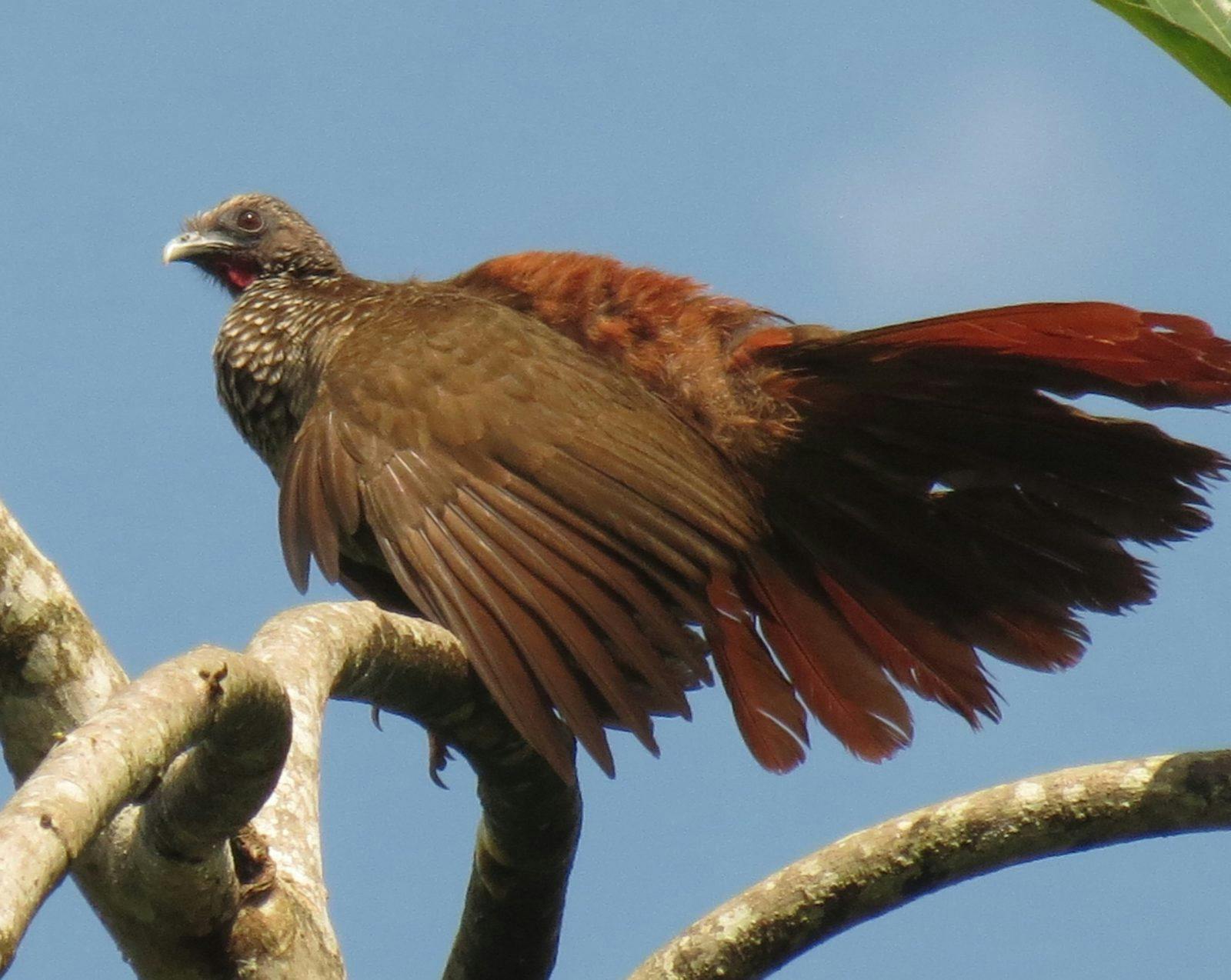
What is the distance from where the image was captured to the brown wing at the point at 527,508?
3.59m

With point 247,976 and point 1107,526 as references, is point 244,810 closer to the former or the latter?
point 247,976

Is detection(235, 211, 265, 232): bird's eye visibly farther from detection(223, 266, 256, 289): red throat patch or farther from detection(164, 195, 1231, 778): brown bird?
detection(164, 195, 1231, 778): brown bird

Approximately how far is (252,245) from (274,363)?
104 cm

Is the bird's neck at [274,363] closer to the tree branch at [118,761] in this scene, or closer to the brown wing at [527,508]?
the brown wing at [527,508]

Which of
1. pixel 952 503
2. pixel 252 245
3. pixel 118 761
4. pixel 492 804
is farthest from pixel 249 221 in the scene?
pixel 118 761

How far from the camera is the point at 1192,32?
6.34 feet

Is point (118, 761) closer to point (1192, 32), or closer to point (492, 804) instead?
point (1192, 32)

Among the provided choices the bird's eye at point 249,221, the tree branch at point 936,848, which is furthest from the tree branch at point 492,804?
the bird's eye at point 249,221

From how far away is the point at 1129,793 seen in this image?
8.85 feet

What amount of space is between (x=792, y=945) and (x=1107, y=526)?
1327 mm

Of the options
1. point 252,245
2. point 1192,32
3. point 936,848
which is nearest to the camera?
point 1192,32

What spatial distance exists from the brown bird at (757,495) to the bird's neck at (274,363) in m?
0.30

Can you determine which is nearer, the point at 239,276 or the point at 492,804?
the point at 492,804

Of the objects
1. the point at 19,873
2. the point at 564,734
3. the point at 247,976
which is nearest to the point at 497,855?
the point at 564,734
